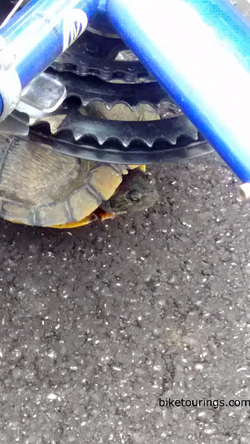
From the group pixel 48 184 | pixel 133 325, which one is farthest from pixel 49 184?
pixel 133 325

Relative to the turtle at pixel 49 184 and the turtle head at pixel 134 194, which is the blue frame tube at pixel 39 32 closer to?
the turtle at pixel 49 184

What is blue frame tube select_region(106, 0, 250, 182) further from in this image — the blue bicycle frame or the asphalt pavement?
the asphalt pavement

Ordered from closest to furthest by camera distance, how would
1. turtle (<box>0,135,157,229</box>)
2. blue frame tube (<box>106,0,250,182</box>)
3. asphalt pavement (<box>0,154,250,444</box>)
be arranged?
1. blue frame tube (<box>106,0,250,182</box>)
2. asphalt pavement (<box>0,154,250,444</box>)
3. turtle (<box>0,135,157,229</box>)

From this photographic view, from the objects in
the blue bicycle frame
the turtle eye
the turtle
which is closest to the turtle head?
the turtle eye

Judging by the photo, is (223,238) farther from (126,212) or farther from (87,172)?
(87,172)

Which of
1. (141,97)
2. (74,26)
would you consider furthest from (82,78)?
(74,26)
